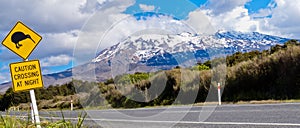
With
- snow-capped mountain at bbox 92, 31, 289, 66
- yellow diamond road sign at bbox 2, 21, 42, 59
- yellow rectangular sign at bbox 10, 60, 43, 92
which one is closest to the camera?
snow-capped mountain at bbox 92, 31, 289, 66

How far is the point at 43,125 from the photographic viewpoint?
670cm

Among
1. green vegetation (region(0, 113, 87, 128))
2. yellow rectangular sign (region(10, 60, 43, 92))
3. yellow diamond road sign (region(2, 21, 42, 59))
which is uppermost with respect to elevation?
yellow diamond road sign (region(2, 21, 42, 59))

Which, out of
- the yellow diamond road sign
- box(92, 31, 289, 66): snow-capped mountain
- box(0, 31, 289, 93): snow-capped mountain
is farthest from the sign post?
box(92, 31, 289, 66): snow-capped mountain

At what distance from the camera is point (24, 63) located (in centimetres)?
701

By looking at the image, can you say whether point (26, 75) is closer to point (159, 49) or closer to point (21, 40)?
point (21, 40)

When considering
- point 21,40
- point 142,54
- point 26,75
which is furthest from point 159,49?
point 21,40

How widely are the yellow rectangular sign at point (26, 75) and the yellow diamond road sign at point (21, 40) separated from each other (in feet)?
1.08

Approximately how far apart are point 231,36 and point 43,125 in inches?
224

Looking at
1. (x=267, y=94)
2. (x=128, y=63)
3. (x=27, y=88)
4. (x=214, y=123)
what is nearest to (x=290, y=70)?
(x=267, y=94)

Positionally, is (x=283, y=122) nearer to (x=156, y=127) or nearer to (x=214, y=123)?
(x=214, y=123)

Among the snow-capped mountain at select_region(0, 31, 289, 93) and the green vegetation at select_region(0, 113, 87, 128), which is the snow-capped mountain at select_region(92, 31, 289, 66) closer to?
the snow-capped mountain at select_region(0, 31, 289, 93)

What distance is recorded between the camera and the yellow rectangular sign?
687cm

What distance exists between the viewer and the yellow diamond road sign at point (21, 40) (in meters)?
7.28

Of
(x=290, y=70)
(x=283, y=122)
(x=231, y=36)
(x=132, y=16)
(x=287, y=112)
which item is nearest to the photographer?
(x=132, y=16)
